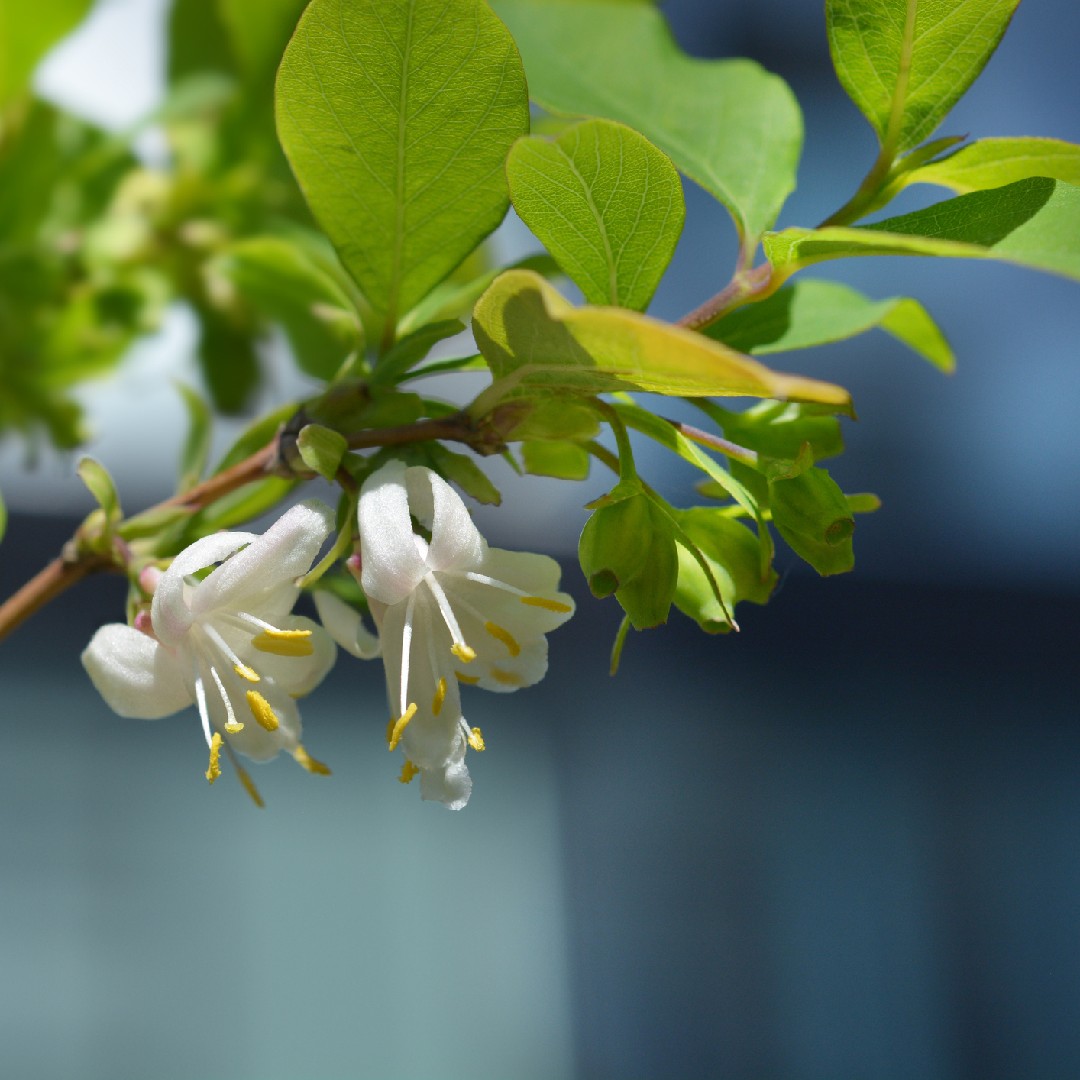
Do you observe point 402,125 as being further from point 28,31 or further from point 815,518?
point 28,31

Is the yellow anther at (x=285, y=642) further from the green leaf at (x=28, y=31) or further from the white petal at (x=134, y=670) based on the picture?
the green leaf at (x=28, y=31)

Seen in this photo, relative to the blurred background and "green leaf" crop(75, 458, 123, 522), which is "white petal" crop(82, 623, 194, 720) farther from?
the blurred background

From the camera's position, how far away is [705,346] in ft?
0.87

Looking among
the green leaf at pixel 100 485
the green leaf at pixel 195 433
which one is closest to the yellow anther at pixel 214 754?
the green leaf at pixel 100 485

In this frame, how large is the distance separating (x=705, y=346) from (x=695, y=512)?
0.44 ft

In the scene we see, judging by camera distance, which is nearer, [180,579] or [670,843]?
[180,579]

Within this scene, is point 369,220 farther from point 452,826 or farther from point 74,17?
point 452,826

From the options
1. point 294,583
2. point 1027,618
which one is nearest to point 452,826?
point 1027,618

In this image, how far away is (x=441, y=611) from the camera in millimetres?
414

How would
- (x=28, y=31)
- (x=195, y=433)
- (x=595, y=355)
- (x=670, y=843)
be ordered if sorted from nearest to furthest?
(x=595, y=355)
(x=195, y=433)
(x=28, y=31)
(x=670, y=843)

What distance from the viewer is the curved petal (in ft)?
1.24

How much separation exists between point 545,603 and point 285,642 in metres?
0.09

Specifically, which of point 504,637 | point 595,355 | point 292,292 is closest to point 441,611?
point 504,637

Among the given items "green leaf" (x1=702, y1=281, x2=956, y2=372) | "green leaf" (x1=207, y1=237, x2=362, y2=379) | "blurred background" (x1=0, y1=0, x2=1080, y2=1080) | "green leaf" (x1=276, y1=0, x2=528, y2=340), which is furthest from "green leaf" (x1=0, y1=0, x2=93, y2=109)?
"blurred background" (x1=0, y1=0, x2=1080, y2=1080)
